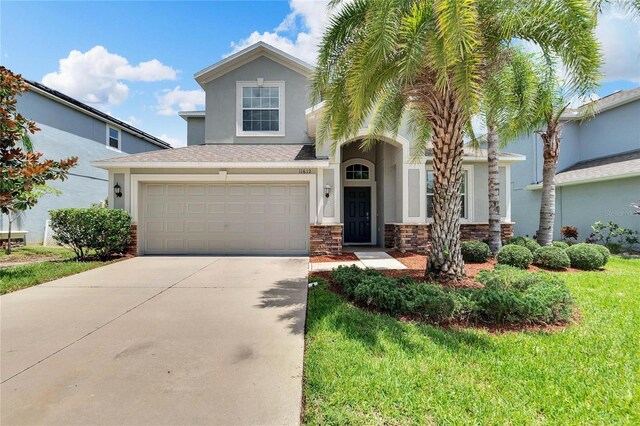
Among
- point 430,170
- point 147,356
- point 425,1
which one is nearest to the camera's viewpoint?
point 147,356

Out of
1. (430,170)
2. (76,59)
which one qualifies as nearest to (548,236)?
(430,170)

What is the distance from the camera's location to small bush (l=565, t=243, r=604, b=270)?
818cm

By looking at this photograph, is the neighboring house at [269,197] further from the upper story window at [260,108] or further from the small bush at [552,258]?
the small bush at [552,258]

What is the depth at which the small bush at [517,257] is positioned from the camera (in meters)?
8.07

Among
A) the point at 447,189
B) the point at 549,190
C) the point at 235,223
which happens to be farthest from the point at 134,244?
the point at 549,190

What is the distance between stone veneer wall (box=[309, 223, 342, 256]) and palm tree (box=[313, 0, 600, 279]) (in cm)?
407

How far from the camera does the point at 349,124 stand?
7.08 metres

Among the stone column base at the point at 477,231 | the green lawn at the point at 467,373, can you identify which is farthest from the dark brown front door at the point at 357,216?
the green lawn at the point at 467,373

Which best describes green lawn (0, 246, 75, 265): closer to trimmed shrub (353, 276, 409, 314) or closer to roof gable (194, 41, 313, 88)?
roof gable (194, 41, 313, 88)

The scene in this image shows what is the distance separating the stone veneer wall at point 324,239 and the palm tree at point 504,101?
4.99 m

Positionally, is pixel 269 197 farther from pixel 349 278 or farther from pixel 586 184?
pixel 586 184

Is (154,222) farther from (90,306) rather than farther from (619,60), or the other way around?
(619,60)

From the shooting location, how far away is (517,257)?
8102 mm

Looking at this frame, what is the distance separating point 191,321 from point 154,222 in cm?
754
